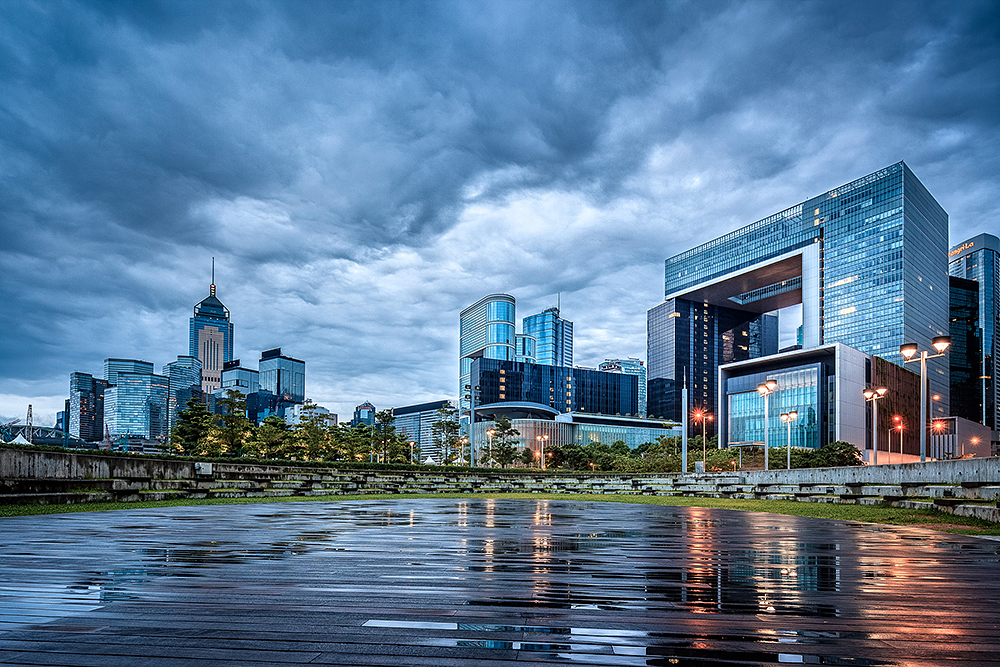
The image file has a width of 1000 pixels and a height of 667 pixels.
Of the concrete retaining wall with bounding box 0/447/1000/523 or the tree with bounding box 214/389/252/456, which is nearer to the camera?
the concrete retaining wall with bounding box 0/447/1000/523

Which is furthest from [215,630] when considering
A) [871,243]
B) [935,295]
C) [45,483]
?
[935,295]

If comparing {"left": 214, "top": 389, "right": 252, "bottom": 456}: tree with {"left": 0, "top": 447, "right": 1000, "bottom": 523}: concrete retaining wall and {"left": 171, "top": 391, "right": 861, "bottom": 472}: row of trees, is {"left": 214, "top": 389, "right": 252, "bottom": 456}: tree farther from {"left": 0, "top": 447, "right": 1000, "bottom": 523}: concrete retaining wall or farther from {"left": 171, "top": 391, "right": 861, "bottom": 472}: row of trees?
{"left": 0, "top": 447, "right": 1000, "bottom": 523}: concrete retaining wall

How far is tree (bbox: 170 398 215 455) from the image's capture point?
59.1 meters

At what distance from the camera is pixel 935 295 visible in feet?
472

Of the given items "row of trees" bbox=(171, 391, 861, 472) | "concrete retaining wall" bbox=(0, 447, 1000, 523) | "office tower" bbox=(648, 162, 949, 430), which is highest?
"office tower" bbox=(648, 162, 949, 430)

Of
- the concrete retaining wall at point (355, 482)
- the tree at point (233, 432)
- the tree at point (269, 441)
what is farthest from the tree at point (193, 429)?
the concrete retaining wall at point (355, 482)

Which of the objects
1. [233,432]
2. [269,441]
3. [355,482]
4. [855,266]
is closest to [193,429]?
[233,432]

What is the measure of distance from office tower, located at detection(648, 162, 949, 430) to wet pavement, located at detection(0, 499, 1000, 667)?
457 feet

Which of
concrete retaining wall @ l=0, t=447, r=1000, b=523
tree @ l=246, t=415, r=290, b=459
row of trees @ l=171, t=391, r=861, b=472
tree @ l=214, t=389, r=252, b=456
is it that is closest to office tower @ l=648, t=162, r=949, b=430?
row of trees @ l=171, t=391, r=861, b=472

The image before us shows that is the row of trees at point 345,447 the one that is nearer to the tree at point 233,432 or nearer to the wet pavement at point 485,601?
the tree at point 233,432

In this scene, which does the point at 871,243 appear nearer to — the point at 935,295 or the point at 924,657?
the point at 935,295

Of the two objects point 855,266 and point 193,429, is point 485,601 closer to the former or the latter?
point 193,429

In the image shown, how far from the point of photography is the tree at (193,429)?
59125mm

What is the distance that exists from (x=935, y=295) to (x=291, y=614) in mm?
178407
